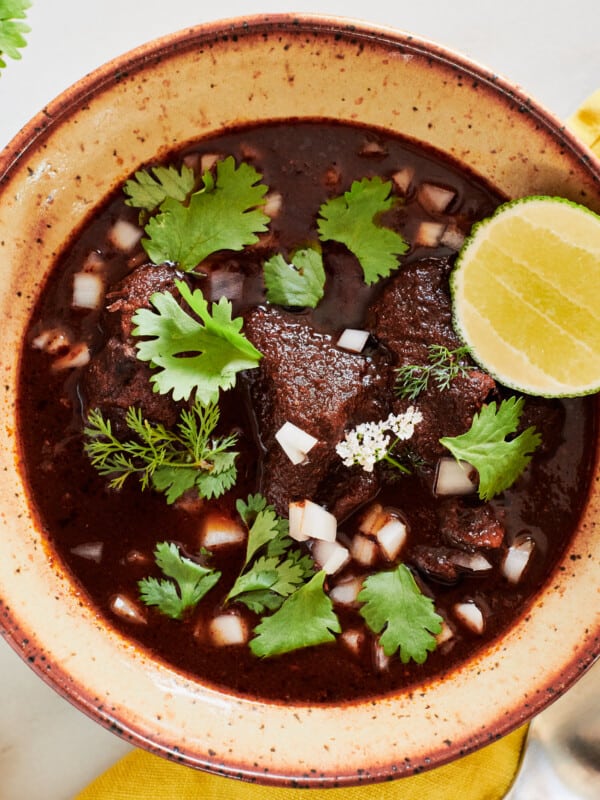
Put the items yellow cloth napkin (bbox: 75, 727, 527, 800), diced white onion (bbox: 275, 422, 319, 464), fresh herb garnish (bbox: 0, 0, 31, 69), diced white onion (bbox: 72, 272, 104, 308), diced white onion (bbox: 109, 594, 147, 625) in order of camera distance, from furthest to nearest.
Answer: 1. yellow cloth napkin (bbox: 75, 727, 527, 800)
2. diced white onion (bbox: 109, 594, 147, 625)
3. diced white onion (bbox: 72, 272, 104, 308)
4. diced white onion (bbox: 275, 422, 319, 464)
5. fresh herb garnish (bbox: 0, 0, 31, 69)

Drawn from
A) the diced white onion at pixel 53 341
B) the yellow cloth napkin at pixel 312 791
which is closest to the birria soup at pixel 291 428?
the diced white onion at pixel 53 341

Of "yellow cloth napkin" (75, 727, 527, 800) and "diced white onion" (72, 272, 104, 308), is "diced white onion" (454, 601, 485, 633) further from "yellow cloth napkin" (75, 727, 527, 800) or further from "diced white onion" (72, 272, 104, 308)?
"diced white onion" (72, 272, 104, 308)

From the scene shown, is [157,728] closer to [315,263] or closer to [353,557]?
[353,557]

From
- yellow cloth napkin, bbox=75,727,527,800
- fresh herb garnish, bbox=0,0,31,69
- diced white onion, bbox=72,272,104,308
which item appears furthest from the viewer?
yellow cloth napkin, bbox=75,727,527,800

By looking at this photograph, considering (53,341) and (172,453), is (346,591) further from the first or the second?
(53,341)

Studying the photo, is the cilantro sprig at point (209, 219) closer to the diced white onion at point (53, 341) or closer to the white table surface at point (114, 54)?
the diced white onion at point (53, 341)

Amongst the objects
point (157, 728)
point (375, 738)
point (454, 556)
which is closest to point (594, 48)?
point (454, 556)

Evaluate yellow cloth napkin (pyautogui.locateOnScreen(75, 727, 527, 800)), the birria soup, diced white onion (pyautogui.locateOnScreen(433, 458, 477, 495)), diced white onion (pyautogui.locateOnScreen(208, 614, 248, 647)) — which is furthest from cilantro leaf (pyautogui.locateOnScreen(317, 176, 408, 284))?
yellow cloth napkin (pyautogui.locateOnScreen(75, 727, 527, 800))
